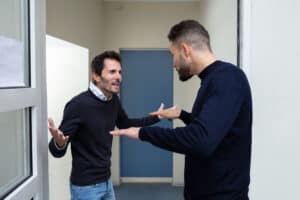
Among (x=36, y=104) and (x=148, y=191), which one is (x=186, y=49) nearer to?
A: (x=36, y=104)

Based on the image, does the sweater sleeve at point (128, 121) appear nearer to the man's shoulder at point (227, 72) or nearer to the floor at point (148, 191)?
the man's shoulder at point (227, 72)

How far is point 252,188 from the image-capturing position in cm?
172

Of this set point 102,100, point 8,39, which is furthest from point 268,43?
point 8,39

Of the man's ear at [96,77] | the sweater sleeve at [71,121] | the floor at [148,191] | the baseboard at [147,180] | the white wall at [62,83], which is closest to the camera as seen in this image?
the sweater sleeve at [71,121]

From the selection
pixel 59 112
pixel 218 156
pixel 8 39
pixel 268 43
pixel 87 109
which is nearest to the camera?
pixel 8 39

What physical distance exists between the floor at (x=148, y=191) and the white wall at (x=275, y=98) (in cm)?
307

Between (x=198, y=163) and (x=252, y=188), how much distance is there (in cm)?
46

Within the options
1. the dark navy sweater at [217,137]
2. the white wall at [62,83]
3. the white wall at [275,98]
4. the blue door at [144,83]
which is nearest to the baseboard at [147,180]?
the blue door at [144,83]

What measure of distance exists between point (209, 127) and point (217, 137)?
5 centimetres

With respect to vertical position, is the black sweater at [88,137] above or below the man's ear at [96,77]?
below

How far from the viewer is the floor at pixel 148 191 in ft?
15.3

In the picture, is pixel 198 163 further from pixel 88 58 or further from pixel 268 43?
pixel 88 58

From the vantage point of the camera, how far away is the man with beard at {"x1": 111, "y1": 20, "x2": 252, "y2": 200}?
4.04 feet

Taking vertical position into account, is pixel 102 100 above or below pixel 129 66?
below
